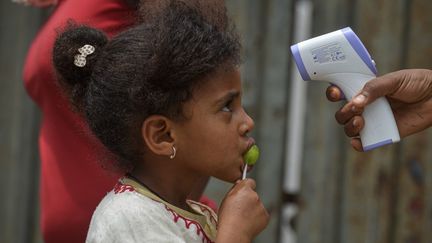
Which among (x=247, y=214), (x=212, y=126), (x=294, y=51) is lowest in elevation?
(x=247, y=214)

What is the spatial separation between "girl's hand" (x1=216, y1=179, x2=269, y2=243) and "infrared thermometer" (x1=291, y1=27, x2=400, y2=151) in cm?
34

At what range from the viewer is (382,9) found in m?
4.45

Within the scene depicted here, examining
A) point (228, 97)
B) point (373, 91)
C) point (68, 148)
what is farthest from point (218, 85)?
point (68, 148)

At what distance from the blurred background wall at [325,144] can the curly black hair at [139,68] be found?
5.76 ft

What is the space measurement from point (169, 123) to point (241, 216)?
0.31 m

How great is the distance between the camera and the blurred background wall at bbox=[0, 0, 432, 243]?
4449 mm

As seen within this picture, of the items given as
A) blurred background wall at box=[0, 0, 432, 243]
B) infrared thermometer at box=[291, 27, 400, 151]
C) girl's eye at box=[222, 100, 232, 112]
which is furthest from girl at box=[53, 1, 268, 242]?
blurred background wall at box=[0, 0, 432, 243]

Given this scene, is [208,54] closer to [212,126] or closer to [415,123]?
[212,126]

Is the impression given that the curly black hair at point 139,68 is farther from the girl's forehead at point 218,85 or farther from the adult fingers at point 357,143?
the adult fingers at point 357,143

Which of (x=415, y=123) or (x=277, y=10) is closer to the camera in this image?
(x=415, y=123)

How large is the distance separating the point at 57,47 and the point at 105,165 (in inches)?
14.1

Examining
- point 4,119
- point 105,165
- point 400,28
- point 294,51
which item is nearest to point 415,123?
point 294,51

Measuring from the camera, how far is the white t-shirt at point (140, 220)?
2.49 meters

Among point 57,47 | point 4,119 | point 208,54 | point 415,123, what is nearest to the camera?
point 208,54
